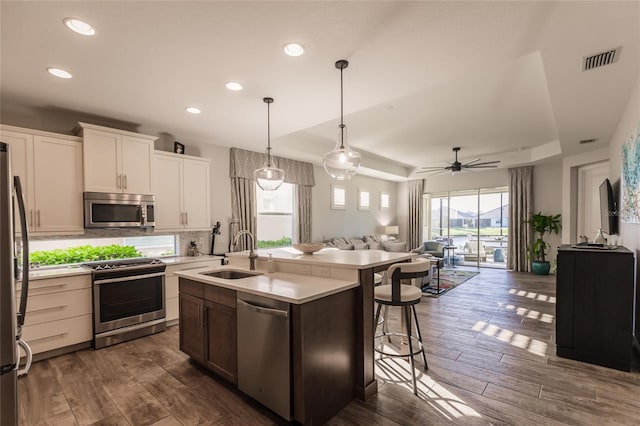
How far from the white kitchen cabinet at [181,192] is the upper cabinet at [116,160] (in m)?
0.19

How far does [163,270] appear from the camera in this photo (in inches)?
151

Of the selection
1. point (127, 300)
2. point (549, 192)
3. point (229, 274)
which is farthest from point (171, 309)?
point (549, 192)

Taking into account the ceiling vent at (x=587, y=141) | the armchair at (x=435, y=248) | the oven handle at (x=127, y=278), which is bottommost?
the armchair at (x=435, y=248)

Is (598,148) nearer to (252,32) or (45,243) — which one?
(252,32)

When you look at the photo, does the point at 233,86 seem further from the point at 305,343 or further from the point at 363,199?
the point at 363,199

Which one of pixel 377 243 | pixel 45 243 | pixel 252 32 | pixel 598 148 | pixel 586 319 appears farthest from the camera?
pixel 377 243

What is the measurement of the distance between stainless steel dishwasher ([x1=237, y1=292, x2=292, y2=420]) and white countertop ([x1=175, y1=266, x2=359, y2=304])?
2.2 inches

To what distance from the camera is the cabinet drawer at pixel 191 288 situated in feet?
8.92

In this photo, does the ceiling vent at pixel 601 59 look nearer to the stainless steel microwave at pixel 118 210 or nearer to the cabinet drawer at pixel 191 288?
the cabinet drawer at pixel 191 288

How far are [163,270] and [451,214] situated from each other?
26.7 feet

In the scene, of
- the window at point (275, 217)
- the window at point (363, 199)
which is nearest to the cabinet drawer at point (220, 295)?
the window at point (275, 217)

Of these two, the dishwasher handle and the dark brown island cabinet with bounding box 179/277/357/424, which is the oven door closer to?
the dark brown island cabinet with bounding box 179/277/357/424

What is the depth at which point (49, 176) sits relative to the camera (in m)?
3.27

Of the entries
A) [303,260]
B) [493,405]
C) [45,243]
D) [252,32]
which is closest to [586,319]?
[493,405]
